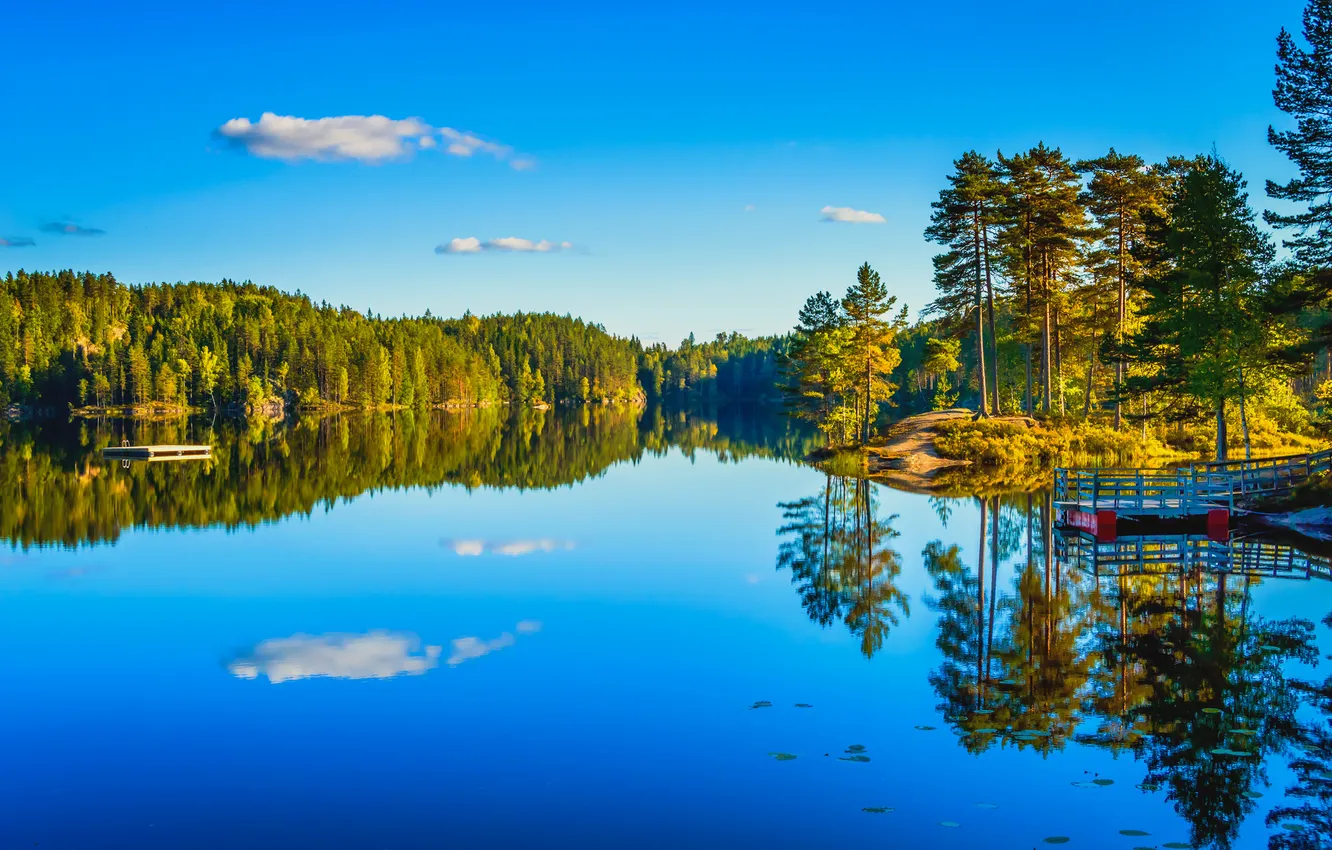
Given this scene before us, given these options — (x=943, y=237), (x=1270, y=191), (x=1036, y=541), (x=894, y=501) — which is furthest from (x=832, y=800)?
(x=943, y=237)

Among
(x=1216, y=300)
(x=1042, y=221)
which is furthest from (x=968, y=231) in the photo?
(x=1216, y=300)

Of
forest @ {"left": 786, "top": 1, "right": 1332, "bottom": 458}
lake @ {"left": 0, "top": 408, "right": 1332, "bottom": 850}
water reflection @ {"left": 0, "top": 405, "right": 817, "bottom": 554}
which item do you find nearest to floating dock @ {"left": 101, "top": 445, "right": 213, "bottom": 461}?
water reflection @ {"left": 0, "top": 405, "right": 817, "bottom": 554}

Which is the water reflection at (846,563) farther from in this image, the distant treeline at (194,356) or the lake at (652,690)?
the distant treeline at (194,356)

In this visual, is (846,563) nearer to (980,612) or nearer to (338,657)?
(980,612)

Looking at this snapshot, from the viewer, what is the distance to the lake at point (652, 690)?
11.0m

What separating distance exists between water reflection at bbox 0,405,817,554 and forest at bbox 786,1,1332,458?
→ 13.6 m

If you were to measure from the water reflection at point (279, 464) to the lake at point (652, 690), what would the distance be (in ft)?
15.3

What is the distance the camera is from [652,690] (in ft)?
51.0

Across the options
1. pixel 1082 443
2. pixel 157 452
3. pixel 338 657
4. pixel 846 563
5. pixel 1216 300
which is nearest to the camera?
pixel 338 657

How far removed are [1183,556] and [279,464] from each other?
4862cm

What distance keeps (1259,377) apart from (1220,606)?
19.8 meters

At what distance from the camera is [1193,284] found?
35656 mm

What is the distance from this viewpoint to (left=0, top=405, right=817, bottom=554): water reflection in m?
36.8

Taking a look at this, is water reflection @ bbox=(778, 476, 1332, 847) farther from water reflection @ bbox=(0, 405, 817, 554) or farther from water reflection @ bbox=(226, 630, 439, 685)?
water reflection @ bbox=(0, 405, 817, 554)
